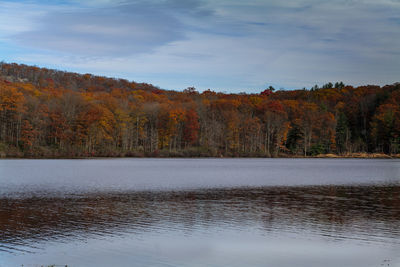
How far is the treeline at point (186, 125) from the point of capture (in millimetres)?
87938

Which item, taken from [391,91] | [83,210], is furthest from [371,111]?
[83,210]

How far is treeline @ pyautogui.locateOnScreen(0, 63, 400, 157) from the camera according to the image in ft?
289

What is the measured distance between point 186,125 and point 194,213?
287 ft

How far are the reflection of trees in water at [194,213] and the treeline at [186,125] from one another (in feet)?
214

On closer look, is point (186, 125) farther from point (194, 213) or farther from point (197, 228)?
point (197, 228)

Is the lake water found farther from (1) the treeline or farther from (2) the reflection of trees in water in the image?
(1) the treeline

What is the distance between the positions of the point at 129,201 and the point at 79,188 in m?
8.30

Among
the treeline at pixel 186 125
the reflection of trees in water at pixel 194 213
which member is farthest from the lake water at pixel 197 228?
the treeline at pixel 186 125

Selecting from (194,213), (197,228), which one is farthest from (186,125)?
(197,228)

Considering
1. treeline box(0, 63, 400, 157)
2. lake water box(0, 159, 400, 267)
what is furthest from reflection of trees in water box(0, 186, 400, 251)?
treeline box(0, 63, 400, 157)

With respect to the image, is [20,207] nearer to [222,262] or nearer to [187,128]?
[222,262]

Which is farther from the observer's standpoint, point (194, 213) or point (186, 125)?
point (186, 125)

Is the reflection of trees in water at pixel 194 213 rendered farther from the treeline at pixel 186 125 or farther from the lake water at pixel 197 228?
the treeline at pixel 186 125

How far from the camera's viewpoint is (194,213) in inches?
799
